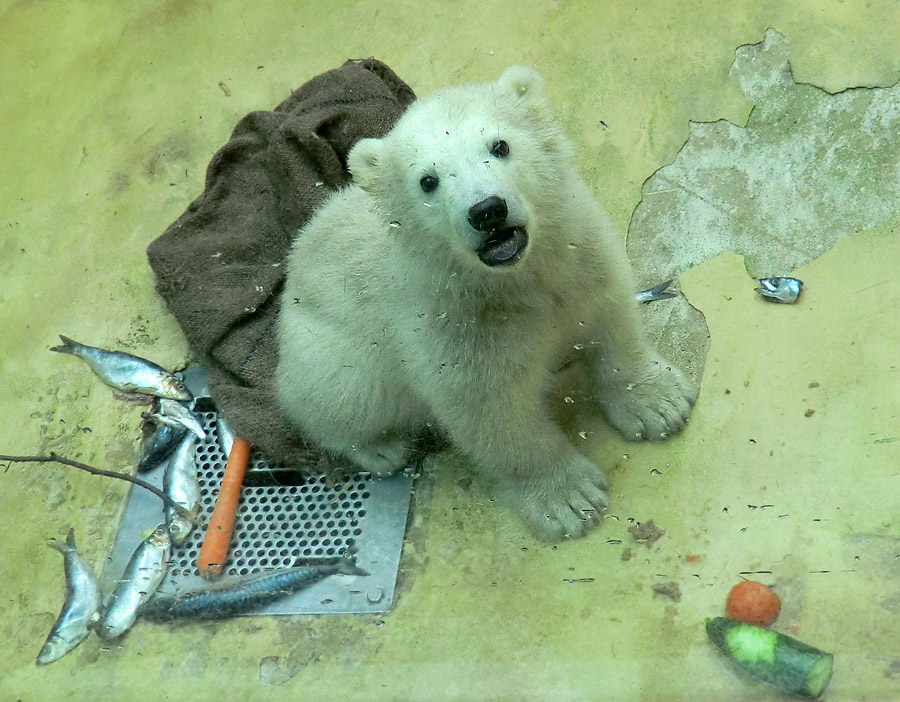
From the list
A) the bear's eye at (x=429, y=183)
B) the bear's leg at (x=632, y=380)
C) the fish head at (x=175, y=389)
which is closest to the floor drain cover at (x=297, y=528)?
the fish head at (x=175, y=389)

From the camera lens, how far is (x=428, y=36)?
3.83 meters

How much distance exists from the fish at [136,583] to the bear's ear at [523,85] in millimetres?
1690

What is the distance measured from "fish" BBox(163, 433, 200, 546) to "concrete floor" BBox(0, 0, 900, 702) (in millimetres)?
169

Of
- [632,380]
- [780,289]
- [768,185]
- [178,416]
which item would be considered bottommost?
[178,416]

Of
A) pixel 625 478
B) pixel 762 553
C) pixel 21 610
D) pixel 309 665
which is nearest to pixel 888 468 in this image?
pixel 762 553

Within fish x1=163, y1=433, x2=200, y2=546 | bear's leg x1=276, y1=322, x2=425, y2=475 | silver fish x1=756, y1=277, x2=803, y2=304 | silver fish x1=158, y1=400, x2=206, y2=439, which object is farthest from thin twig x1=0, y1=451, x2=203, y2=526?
silver fish x1=756, y1=277, x2=803, y2=304

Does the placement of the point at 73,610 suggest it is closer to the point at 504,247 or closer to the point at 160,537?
the point at 160,537

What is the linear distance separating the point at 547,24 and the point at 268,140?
1.23 meters

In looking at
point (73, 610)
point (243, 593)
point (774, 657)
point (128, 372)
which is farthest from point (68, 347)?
point (774, 657)

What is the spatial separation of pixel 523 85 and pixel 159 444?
1735mm

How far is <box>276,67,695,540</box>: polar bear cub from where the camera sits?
214cm

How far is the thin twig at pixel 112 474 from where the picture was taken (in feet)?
9.20

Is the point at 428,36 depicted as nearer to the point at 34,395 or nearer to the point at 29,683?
the point at 34,395

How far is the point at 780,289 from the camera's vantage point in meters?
2.73
